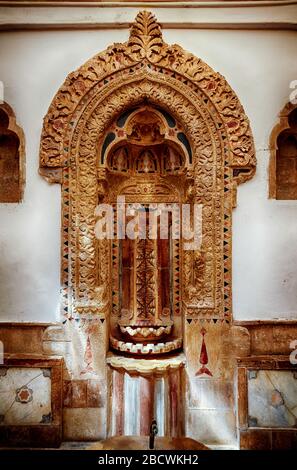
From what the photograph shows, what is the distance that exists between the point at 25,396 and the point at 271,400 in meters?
2.44

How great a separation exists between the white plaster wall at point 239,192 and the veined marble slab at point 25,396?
0.54 m

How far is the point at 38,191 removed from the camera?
3590mm

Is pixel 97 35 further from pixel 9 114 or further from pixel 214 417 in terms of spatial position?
pixel 214 417

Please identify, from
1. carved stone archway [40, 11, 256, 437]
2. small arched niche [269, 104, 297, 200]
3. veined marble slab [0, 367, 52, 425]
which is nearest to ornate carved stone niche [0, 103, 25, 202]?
carved stone archway [40, 11, 256, 437]

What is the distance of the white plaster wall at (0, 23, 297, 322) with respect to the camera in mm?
3572

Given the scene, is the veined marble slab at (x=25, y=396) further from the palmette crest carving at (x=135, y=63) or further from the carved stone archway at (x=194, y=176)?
the palmette crest carving at (x=135, y=63)

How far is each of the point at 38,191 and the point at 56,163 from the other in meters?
0.35

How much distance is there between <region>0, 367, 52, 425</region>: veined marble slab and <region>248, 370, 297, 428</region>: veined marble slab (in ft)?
6.63

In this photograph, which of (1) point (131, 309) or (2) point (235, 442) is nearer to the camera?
(2) point (235, 442)

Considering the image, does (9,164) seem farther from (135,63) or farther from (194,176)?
(194,176)

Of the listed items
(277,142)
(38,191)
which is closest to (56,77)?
(38,191)

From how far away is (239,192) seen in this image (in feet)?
11.7

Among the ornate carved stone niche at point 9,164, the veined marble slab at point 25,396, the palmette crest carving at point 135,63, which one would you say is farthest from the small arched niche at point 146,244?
the ornate carved stone niche at point 9,164

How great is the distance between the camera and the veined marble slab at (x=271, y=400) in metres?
3.42
